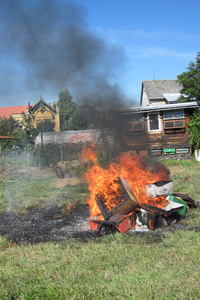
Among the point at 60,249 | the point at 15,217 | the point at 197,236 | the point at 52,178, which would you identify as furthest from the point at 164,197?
the point at 52,178

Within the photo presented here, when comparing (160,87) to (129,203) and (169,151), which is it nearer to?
(169,151)

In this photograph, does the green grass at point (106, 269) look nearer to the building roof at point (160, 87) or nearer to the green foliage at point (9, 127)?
the building roof at point (160, 87)

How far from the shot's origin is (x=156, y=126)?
63.1 ft

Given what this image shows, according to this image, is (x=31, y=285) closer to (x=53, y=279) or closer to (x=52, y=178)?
(x=53, y=279)

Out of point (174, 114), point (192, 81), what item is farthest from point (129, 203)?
point (192, 81)

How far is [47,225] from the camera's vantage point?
296 inches

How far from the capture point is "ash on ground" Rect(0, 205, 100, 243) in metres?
6.43

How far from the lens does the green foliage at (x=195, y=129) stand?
18.4m

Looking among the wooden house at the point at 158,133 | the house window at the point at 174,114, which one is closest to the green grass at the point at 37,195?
the wooden house at the point at 158,133

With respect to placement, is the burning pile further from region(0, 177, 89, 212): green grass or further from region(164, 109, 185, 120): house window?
region(164, 109, 185, 120): house window

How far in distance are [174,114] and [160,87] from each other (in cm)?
1522

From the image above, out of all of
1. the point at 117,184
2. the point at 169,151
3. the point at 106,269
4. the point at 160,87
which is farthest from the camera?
the point at 160,87

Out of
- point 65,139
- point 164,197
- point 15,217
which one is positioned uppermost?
point 65,139

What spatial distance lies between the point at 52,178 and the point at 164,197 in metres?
8.69
